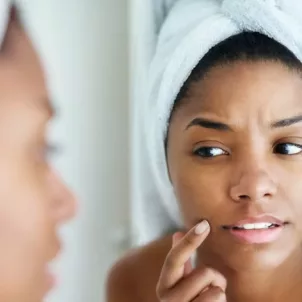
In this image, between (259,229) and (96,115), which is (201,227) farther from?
(96,115)

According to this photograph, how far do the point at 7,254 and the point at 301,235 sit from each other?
1.01 feet

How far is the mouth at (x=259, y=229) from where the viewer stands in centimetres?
58

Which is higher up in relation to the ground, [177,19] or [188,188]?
[177,19]

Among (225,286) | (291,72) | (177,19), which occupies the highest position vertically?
(177,19)

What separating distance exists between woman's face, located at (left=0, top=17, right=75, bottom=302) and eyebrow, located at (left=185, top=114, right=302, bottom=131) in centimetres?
16

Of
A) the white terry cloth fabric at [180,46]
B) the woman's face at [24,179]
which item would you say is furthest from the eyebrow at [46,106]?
the white terry cloth fabric at [180,46]

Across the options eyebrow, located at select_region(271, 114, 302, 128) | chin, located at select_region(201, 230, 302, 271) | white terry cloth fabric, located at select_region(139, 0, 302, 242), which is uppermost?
white terry cloth fabric, located at select_region(139, 0, 302, 242)

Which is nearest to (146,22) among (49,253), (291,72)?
(291,72)

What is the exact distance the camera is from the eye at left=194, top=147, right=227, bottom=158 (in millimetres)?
590

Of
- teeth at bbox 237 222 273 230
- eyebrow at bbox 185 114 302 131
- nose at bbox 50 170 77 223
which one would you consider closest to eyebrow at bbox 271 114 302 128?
eyebrow at bbox 185 114 302 131

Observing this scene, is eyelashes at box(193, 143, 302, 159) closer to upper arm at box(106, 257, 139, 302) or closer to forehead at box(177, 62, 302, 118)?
forehead at box(177, 62, 302, 118)

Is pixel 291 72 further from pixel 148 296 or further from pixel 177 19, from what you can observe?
pixel 148 296

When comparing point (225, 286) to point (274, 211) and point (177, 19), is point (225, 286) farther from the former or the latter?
point (177, 19)

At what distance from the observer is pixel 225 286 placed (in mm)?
594
